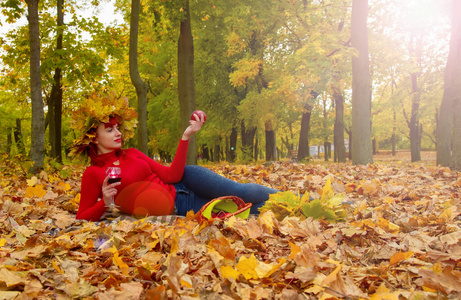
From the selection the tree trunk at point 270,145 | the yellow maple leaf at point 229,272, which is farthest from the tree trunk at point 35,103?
the tree trunk at point 270,145

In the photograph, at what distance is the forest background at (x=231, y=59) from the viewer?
948 centimetres

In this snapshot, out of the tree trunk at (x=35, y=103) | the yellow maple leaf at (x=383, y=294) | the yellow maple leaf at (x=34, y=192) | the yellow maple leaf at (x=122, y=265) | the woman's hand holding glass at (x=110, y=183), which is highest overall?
the tree trunk at (x=35, y=103)

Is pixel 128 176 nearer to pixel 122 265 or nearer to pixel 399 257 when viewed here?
pixel 122 265

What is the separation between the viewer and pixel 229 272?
1.62m

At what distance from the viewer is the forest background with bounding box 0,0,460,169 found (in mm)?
9484

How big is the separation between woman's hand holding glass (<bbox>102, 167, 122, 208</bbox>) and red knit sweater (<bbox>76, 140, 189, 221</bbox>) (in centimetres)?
14

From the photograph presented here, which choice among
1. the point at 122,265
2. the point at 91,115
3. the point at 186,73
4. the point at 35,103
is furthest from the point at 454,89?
the point at 35,103

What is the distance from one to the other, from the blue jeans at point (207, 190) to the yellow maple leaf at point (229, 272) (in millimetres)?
1784

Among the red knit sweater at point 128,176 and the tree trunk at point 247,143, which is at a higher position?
the tree trunk at point 247,143

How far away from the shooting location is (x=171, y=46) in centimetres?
1669

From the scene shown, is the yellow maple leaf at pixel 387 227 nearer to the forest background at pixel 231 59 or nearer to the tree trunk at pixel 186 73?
the forest background at pixel 231 59

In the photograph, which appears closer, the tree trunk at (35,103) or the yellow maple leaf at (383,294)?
the yellow maple leaf at (383,294)

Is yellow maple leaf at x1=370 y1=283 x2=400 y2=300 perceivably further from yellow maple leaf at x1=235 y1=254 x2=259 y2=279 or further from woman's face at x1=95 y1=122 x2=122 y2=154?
woman's face at x1=95 y1=122 x2=122 y2=154

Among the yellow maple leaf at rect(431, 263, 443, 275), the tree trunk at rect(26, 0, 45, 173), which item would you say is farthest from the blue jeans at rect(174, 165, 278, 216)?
the tree trunk at rect(26, 0, 45, 173)
